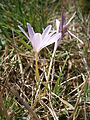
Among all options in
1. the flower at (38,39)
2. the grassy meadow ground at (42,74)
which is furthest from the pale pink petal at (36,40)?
the grassy meadow ground at (42,74)

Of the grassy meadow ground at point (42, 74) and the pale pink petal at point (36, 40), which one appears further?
the grassy meadow ground at point (42, 74)

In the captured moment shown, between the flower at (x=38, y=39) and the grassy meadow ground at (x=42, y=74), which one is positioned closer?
the flower at (x=38, y=39)

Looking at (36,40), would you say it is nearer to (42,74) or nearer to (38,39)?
(38,39)

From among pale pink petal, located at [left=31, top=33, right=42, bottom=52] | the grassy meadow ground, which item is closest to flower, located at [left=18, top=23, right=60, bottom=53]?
pale pink petal, located at [left=31, top=33, right=42, bottom=52]

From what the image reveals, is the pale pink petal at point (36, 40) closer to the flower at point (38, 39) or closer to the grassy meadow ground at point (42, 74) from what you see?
the flower at point (38, 39)

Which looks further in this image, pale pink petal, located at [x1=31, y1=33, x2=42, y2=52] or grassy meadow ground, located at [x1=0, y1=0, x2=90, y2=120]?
grassy meadow ground, located at [x1=0, y1=0, x2=90, y2=120]

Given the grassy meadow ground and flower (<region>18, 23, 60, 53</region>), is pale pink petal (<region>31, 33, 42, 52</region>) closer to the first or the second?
flower (<region>18, 23, 60, 53</region>)

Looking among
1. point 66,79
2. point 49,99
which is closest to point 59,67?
→ point 66,79

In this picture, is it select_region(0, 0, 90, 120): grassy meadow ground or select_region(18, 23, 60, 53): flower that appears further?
select_region(0, 0, 90, 120): grassy meadow ground

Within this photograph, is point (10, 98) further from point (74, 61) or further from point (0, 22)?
point (0, 22)
